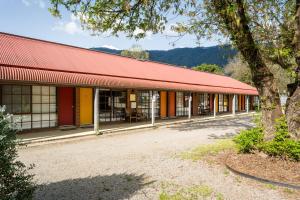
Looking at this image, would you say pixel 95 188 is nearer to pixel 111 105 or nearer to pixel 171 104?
pixel 111 105

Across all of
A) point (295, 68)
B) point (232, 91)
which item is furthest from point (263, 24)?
point (232, 91)

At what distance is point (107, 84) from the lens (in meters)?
14.9

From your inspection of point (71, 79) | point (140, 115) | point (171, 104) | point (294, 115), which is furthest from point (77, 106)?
point (294, 115)

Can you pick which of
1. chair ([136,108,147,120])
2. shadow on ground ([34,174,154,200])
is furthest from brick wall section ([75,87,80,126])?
shadow on ground ([34,174,154,200])

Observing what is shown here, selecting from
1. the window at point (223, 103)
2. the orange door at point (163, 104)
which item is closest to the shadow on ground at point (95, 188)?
the orange door at point (163, 104)

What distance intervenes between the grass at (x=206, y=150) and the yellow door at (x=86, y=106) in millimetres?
8339

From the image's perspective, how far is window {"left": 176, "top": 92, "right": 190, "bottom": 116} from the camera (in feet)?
82.0

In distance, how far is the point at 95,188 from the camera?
6035 mm

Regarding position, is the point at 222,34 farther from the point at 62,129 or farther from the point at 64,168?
the point at 62,129

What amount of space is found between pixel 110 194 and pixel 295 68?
6434 millimetres

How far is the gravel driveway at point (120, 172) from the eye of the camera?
5797 mm

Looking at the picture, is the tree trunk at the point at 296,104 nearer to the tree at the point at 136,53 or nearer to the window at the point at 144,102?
the window at the point at 144,102

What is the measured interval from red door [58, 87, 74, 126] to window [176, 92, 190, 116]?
1143 cm

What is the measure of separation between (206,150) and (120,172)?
415 cm
